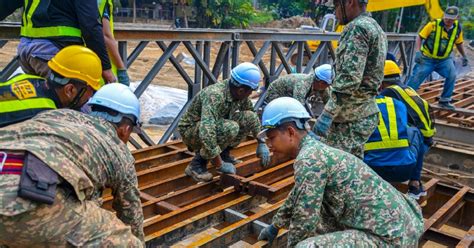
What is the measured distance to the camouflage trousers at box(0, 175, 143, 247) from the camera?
181 centimetres

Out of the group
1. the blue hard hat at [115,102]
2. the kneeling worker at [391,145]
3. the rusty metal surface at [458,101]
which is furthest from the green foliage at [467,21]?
the blue hard hat at [115,102]

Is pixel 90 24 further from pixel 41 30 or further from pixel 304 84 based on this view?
pixel 304 84

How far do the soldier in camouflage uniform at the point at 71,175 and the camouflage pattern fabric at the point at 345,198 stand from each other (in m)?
0.82

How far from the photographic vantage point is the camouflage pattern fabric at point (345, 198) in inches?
91.2

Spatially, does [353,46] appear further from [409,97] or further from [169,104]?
[169,104]

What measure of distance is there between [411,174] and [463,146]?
255 centimetres

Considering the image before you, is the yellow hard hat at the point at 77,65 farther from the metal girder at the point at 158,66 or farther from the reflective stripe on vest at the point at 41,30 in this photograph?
the metal girder at the point at 158,66

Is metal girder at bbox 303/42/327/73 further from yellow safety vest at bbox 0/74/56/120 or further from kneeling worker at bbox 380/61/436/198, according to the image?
yellow safety vest at bbox 0/74/56/120

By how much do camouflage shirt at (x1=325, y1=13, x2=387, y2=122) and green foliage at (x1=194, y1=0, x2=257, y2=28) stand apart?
25.0 m

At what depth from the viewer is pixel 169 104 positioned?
742cm

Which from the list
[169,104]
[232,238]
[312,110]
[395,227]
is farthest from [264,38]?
[395,227]

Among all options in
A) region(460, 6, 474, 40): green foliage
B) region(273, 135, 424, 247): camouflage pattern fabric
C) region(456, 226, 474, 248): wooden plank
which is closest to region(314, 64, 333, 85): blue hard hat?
region(456, 226, 474, 248): wooden plank

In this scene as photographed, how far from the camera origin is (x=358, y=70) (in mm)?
3203

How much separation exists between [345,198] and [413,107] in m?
1.83
